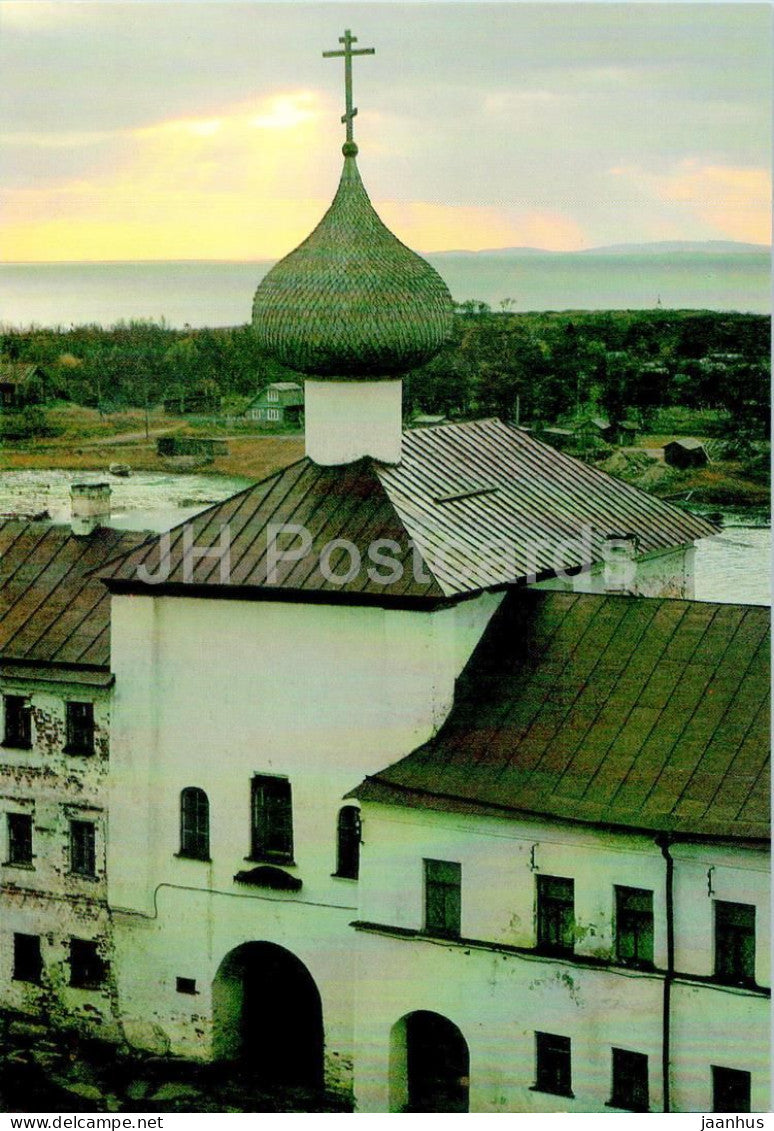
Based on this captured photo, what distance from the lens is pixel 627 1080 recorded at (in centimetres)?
2508

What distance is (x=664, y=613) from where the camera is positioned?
27500mm

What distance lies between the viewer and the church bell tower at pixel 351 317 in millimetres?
28594

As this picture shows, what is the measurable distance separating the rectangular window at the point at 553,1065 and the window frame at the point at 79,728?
803cm

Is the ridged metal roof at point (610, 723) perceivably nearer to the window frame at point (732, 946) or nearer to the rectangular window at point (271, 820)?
the window frame at point (732, 946)

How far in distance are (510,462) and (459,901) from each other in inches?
→ 319

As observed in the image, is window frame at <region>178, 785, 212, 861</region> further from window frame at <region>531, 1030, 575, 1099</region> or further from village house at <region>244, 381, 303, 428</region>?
village house at <region>244, 381, 303, 428</region>

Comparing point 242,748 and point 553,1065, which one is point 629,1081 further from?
point 242,748

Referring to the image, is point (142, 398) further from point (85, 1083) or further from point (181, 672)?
point (85, 1083)

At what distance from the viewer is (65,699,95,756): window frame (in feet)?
98.8

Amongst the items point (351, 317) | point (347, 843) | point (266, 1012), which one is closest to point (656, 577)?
point (351, 317)

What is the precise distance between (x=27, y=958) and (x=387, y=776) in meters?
7.33

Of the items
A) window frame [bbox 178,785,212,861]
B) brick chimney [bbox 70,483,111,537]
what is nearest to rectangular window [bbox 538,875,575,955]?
window frame [bbox 178,785,212,861]

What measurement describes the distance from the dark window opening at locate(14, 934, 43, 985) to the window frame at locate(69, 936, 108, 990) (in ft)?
2.40

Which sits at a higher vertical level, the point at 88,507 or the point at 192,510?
the point at 88,507
